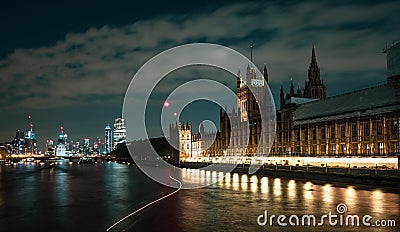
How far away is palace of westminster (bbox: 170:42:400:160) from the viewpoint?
75.3 meters

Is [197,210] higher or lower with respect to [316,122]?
lower

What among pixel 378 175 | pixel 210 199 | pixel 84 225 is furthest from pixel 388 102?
pixel 84 225

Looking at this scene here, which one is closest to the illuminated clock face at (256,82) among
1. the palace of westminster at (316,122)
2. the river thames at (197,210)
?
the palace of westminster at (316,122)

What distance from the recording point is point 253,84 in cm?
14588

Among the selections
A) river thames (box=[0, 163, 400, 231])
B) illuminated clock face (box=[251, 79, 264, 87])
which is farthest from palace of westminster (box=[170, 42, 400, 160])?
river thames (box=[0, 163, 400, 231])
